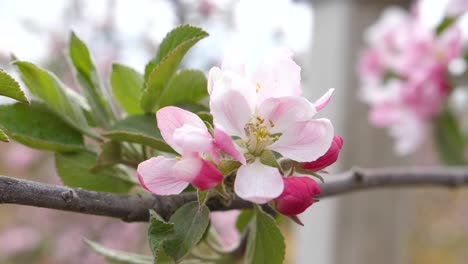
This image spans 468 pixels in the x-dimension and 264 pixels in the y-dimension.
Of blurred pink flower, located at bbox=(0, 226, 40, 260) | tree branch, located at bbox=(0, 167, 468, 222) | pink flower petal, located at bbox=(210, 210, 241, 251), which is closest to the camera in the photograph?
tree branch, located at bbox=(0, 167, 468, 222)

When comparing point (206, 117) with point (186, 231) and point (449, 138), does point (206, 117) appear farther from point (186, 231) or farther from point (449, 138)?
point (449, 138)

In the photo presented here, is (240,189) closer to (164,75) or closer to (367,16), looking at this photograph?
(164,75)

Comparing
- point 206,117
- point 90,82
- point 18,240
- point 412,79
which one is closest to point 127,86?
point 90,82

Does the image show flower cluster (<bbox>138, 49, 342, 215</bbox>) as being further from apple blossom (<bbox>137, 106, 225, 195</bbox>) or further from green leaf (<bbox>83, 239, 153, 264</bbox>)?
green leaf (<bbox>83, 239, 153, 264</bbox>)

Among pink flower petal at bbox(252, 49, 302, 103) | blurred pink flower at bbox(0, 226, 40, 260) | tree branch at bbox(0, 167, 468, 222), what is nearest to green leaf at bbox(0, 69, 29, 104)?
tree branch at bbox(0, 167, 468, 222)

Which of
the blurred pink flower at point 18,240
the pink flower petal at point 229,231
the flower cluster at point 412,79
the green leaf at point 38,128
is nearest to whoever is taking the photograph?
the green leaf at point 38,128

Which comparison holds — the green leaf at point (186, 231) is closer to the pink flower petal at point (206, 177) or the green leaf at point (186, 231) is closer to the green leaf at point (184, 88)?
the pink flower petal at point (206, 177)

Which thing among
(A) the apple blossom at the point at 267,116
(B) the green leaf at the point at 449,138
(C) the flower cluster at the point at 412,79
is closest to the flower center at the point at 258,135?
(A) the apple blossom at the point at 267,116

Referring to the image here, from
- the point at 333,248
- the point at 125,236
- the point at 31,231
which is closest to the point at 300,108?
the point at 333,248
